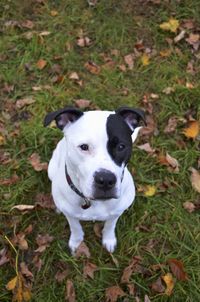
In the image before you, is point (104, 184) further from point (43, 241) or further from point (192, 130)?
point (192, 130)

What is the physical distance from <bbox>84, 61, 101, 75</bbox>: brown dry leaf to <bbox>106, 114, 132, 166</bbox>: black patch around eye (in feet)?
6.66

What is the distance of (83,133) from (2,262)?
144 centimetres

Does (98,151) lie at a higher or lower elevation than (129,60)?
higher

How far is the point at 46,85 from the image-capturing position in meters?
4.59

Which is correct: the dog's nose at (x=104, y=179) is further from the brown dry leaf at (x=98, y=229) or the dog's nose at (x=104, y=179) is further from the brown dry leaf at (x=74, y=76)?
the brown dry leaf at (x=74, y=76)

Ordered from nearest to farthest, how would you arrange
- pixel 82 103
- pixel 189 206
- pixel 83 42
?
pixel 189 206
pixel 82 103
pixel 83 42

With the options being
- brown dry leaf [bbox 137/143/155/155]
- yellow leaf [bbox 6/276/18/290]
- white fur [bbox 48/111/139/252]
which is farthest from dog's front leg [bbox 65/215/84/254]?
brown dry leaf [bbox 137/143/155/155]

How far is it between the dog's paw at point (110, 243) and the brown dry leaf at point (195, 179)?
0.86 m

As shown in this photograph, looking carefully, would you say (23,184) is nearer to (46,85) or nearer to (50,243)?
(50,243)

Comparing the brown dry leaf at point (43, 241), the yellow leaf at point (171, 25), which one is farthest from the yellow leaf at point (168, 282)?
the yellow leaf at point (171, 25)

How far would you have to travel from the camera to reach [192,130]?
4246 mm

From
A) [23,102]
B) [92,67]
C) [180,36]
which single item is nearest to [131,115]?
[23,102]

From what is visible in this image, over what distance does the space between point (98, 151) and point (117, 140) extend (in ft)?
0.42

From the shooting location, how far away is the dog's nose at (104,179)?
8.41 ft
